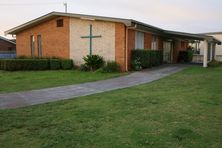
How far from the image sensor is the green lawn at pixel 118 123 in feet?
14.1

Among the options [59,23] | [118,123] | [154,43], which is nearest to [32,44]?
[59,23]

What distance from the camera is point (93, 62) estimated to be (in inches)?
646

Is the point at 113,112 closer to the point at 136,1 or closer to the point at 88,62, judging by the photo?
the point at 88,62

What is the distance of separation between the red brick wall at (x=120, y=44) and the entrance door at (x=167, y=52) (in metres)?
9.36

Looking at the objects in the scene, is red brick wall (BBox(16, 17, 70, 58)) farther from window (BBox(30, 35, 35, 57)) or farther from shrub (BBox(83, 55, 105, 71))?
shrub (BBox(83, 55, 105, 71))

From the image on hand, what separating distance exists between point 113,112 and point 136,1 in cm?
1768

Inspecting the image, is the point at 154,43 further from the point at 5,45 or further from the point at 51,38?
the point at 5,45

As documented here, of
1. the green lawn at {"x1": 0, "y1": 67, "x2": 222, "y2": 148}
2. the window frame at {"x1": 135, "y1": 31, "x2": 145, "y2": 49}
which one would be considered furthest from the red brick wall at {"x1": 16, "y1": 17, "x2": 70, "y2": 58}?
the green lawn at {"x1": 0, "y1": 67, "x2": 222, "y2": 148}

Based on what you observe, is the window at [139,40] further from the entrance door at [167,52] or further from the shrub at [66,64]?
the entrance door at [167,52]

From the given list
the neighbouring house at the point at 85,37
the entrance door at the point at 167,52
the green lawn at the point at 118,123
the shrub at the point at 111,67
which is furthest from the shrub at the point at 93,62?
the entrance door at the point at 167,52

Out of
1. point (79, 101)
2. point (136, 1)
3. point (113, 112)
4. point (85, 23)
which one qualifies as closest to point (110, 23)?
point (85, 23)

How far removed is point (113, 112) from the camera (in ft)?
20.0

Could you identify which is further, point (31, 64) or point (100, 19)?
point (31, 64)

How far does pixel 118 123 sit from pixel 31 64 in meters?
13.8
